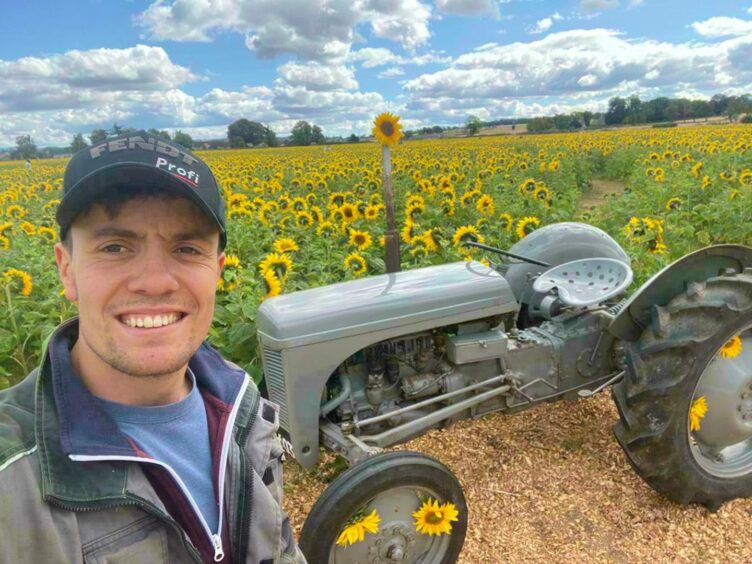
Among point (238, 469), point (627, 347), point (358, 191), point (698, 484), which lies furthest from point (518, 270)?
point (358, 191)

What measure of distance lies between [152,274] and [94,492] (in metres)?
0.41

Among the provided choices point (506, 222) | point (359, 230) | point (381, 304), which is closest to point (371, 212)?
point (359, 230)

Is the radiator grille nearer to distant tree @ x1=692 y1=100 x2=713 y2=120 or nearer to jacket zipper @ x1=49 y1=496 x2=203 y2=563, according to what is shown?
jacket zipper @ x1=49 y1=496 x2=203 y2=563

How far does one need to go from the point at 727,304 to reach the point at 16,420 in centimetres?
257

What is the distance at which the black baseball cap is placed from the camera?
1.07 m

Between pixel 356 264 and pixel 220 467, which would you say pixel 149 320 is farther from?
pixel 356 264

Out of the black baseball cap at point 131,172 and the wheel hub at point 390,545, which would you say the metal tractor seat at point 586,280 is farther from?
the black baseball cap at point 131,172

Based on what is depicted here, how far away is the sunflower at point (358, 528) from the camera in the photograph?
2051 mm

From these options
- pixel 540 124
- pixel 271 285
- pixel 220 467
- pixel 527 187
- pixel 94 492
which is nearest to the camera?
pixel 94 492

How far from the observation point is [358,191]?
9.11m

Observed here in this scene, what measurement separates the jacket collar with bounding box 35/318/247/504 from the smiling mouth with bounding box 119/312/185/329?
140 mm

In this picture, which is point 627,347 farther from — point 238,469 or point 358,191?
point 358,191

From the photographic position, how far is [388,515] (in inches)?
85.3

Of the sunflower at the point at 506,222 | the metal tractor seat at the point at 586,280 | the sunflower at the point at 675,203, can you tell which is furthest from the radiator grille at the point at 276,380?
the sunflower at the point at 675,203
